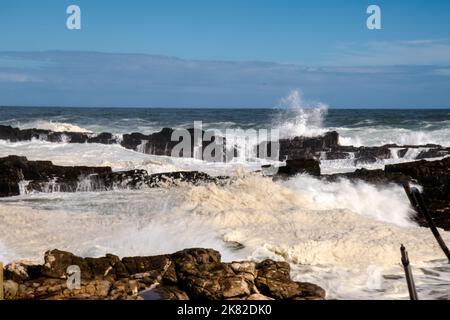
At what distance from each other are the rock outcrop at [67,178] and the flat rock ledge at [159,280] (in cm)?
867

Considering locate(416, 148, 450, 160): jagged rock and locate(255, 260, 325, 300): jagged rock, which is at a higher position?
locate(255, 260, 325, 300): jagged rock

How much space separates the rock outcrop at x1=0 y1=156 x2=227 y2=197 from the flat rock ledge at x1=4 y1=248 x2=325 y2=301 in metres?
8.67

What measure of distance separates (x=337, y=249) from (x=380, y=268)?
2.80 feet

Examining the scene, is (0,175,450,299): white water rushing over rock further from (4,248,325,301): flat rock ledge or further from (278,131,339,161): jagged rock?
(278,131,339,161): jagged rock

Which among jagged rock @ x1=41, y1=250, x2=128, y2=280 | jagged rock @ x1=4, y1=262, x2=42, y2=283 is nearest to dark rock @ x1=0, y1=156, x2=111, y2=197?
jagged rock @ x1=4, y1=262, x2=42, y2=283

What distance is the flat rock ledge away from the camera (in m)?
7.08

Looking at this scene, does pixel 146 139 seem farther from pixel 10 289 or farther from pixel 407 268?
pixel 407 268

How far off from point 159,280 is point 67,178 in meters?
10.5

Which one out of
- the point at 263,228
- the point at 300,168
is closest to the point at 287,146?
the point at 300,168
